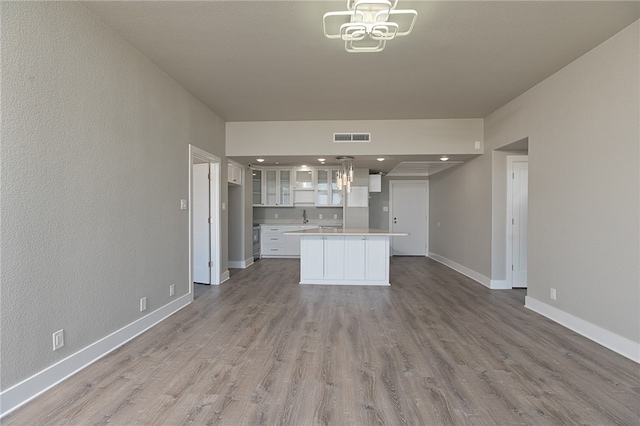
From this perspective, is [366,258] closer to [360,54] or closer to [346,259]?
[346,259]

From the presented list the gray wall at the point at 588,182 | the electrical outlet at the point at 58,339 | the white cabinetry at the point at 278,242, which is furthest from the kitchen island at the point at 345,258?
the electrical outlet at the point at 58,339

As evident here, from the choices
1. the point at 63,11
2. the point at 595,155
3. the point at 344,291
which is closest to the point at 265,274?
the point at 344,291

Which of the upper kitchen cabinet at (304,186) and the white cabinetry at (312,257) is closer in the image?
the white cabinetry at (312,257)

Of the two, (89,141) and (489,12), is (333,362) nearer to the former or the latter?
(89,141)

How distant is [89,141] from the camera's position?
238 cm

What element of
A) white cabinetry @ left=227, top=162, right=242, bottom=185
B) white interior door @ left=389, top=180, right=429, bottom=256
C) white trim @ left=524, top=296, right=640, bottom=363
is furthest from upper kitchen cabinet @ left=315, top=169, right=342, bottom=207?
white trim @ left=524, top=296, right=640, bottom=363

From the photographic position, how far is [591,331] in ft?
9.50

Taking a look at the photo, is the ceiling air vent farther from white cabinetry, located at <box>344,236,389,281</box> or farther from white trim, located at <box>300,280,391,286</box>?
white trim, located at <box>300,280,391,286</box>

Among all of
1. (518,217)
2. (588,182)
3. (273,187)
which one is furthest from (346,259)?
(273,187)

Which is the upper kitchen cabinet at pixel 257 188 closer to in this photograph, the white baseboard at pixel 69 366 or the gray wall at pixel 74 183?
the gray wall at pixel 74 183

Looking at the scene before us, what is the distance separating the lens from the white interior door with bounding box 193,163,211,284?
4.93 metres

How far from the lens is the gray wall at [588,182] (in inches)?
100

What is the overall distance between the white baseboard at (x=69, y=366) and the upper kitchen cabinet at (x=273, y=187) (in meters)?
4.49

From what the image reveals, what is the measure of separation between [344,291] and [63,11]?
166 inches
